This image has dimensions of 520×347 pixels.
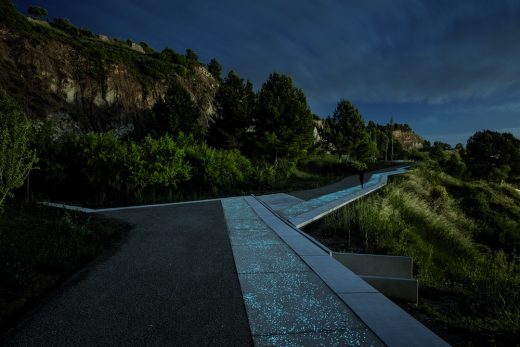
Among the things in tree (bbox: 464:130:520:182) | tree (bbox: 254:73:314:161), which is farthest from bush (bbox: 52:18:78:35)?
tree (bbox: 464:130:520:182)

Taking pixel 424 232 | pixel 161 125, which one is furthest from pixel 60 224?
pixel 161 125

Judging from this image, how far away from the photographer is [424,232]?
865 centimetres

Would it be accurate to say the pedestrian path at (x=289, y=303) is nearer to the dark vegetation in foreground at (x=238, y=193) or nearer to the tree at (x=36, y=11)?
the dark vegetation in foreground at (x=238, y=193)

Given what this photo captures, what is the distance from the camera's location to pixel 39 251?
15.3 ft

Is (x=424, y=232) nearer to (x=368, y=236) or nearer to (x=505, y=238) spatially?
(x=368, y=236)

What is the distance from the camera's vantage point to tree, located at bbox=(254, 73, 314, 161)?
27.0m

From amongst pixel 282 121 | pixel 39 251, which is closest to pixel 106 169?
pixel 39 251

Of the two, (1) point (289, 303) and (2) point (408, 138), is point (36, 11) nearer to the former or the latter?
(1) point (289, 303)

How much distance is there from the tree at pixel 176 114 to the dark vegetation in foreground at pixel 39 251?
84.6 feet

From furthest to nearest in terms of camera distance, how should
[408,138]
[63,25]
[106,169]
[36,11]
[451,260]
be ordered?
[408,138]
[36,11]
[63,25]
[106,169]
[451,260]

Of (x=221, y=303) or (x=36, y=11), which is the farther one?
(x=36, y=11)

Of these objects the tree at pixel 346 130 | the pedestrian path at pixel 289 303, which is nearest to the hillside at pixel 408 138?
the tree at pixel 346 130

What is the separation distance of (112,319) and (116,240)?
133 inches

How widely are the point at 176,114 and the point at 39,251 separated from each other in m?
29.4
